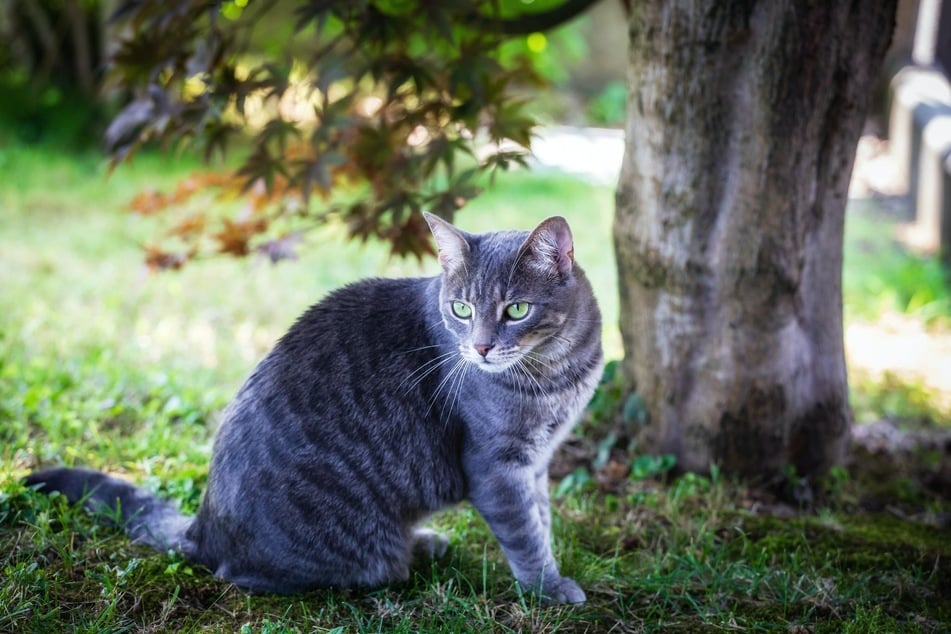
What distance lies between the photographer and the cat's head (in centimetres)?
243

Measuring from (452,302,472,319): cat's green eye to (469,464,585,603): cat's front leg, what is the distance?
452 millimetres

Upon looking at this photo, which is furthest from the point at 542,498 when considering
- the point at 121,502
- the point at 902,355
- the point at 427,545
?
the point at 902,355

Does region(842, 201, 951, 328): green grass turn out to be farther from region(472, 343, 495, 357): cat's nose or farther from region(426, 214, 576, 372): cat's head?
region(472, 343, 495, 357): cat's nose

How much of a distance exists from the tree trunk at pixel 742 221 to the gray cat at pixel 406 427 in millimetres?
647

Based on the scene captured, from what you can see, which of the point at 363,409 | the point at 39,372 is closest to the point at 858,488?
the point at 363,409

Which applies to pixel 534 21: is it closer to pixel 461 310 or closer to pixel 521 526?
pixel 461 310

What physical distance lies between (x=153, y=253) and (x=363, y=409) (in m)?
1.80

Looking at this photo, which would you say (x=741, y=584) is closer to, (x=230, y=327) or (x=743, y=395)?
(x=743, y=395)

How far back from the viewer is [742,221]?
298 centimetres

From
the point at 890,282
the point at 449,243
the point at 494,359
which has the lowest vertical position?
the point at 890,282

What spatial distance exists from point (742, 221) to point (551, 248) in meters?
0.89

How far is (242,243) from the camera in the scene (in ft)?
12.0

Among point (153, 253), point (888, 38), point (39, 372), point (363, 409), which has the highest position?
point (888, 38)

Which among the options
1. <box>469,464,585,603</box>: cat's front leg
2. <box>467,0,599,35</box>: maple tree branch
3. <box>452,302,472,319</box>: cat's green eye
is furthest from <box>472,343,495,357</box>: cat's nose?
<box>467,0,599,35</box>: maple tree branch
